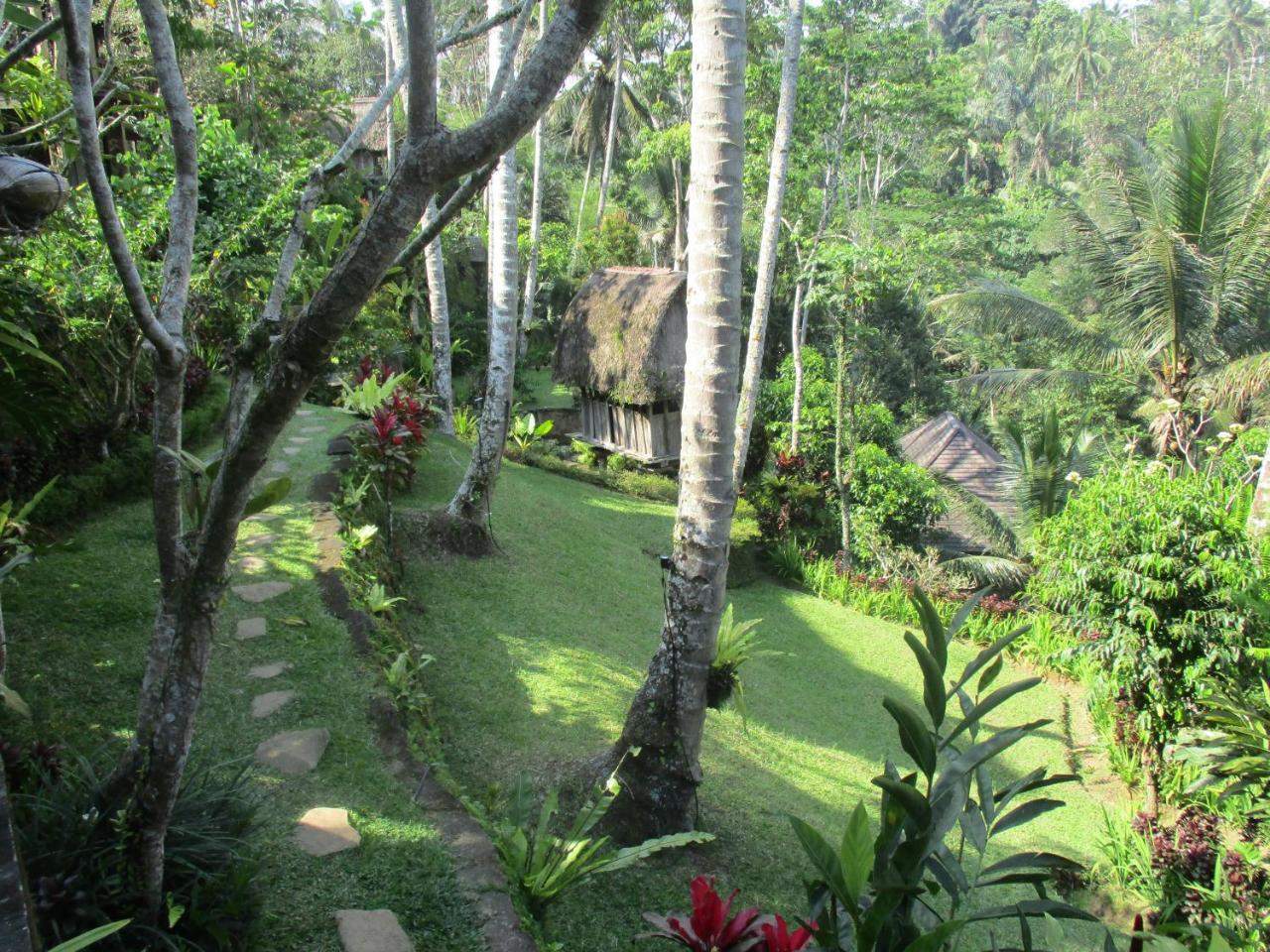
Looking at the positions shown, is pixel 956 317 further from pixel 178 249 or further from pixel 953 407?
pixel 178 249

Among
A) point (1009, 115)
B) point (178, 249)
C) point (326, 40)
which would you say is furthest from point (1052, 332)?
point (1009, 115)

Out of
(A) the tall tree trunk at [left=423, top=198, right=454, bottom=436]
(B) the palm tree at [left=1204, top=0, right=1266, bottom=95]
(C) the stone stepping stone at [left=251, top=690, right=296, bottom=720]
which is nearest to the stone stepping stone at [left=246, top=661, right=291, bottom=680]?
(C) the stone stepping stone at [left=251, top=690, right=296, bottom=720]

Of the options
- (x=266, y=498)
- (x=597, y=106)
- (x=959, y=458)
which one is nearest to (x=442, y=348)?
(x=266, y=498)

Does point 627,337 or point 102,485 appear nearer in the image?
point 102,485

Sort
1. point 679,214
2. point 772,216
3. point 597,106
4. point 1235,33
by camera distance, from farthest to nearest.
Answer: point 1235,33 → point 597,106 → point 679,214 → point 772,216

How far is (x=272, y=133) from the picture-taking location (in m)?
11.4

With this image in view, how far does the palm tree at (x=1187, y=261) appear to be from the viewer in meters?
12.4

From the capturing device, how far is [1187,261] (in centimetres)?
1239

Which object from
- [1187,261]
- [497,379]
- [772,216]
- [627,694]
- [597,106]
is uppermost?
[597,106]

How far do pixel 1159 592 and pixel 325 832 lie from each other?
6801mm

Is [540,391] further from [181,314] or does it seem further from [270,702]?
[181,314]

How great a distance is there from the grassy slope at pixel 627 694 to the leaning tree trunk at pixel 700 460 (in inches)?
17.6

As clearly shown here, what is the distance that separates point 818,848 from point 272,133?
37.8 ft

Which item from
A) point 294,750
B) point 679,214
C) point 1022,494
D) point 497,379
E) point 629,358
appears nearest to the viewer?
point 294,750
